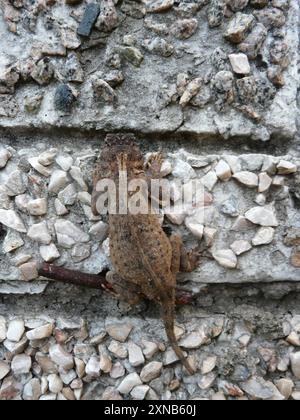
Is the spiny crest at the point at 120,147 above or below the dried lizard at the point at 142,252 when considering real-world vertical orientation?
above

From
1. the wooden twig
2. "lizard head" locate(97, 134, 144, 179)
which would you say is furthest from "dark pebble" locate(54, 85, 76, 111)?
the wooden twig

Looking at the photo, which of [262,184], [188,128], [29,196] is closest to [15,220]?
[29,196]

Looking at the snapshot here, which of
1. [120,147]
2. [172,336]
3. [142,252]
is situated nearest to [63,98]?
[120,147]

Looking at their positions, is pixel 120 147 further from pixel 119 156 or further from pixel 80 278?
pixel 80 278

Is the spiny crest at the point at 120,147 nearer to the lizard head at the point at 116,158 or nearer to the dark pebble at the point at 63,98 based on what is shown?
the lizard head at the point at 116,158

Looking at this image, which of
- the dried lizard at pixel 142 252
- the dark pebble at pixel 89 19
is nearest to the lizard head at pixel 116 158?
the dried lizard at pixel 142 252

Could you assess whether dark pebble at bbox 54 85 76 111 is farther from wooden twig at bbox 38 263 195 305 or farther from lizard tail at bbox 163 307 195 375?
lizard tail at bbox 163 307 195 375

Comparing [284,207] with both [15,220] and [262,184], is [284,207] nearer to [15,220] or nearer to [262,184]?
[262,184]

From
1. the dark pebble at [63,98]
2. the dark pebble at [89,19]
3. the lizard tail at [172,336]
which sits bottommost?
the lizard tail at [172,336]
